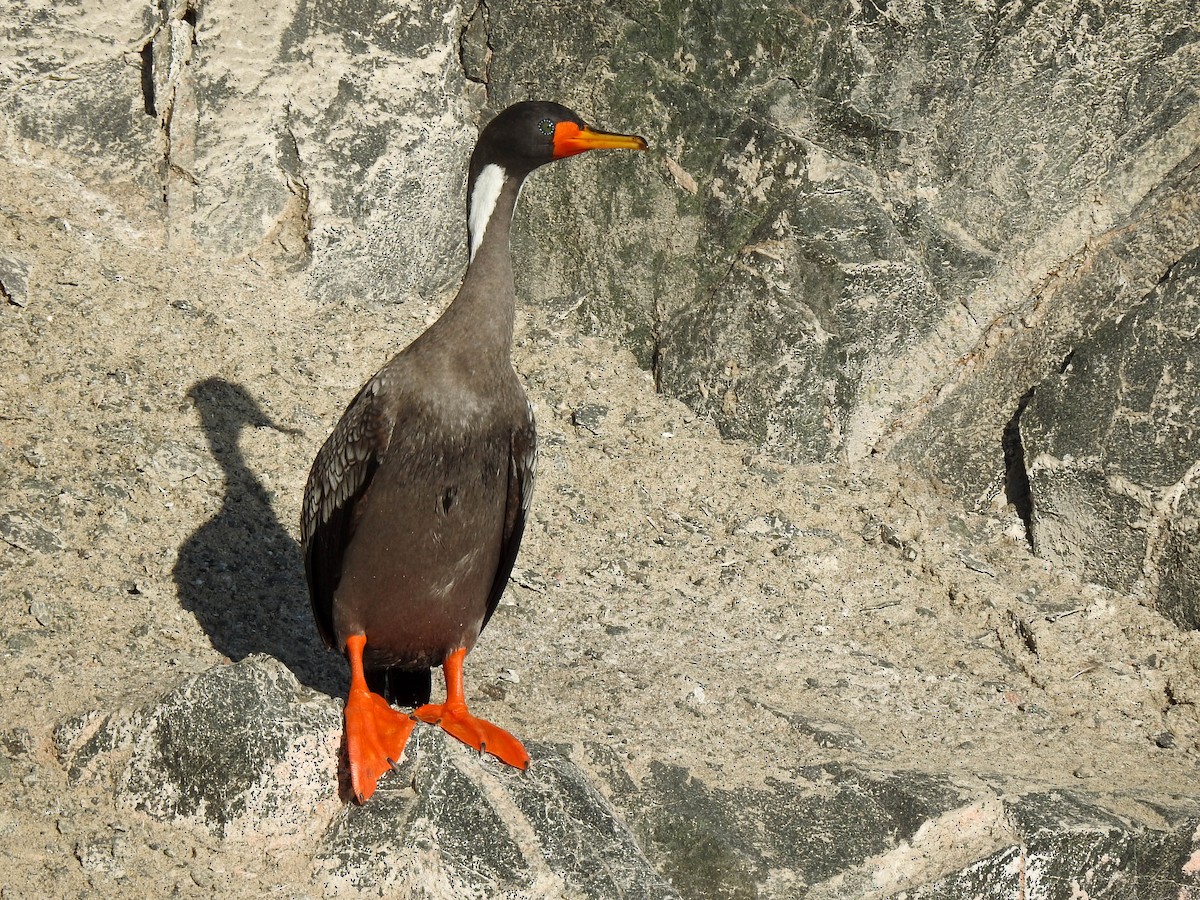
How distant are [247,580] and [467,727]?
174 cm

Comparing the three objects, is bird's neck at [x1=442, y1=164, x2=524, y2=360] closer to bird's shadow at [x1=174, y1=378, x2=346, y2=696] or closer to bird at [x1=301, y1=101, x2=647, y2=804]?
bird at [x1=301, y1=101, x2=647, y2=804]

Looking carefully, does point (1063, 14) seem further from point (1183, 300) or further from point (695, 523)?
point (695, 523)

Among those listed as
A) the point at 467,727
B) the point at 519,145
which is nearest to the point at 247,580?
the point at 467,727

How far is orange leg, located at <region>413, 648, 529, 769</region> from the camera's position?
4645 millimetres

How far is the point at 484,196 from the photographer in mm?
5141

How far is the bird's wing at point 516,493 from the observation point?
16.4 feet

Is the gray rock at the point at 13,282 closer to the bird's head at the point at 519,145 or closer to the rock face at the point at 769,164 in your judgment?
the rock face at the point at 769,164

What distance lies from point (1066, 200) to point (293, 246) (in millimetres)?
4052

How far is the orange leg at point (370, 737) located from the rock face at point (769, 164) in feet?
11.1

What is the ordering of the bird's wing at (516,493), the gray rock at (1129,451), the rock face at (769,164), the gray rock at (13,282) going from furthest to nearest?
1. the rock face at (769,164)
2. the gray rock at (13,282)
3. the gray rock at (1129,451)
4. the bird's wing at (516,493)

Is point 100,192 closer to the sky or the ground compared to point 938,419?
closer to the ground

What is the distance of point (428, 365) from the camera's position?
4.78 meters

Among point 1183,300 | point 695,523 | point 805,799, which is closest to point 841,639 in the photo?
point 695,523

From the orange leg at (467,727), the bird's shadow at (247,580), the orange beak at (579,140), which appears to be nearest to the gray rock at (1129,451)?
the orange beak at (579,140)
